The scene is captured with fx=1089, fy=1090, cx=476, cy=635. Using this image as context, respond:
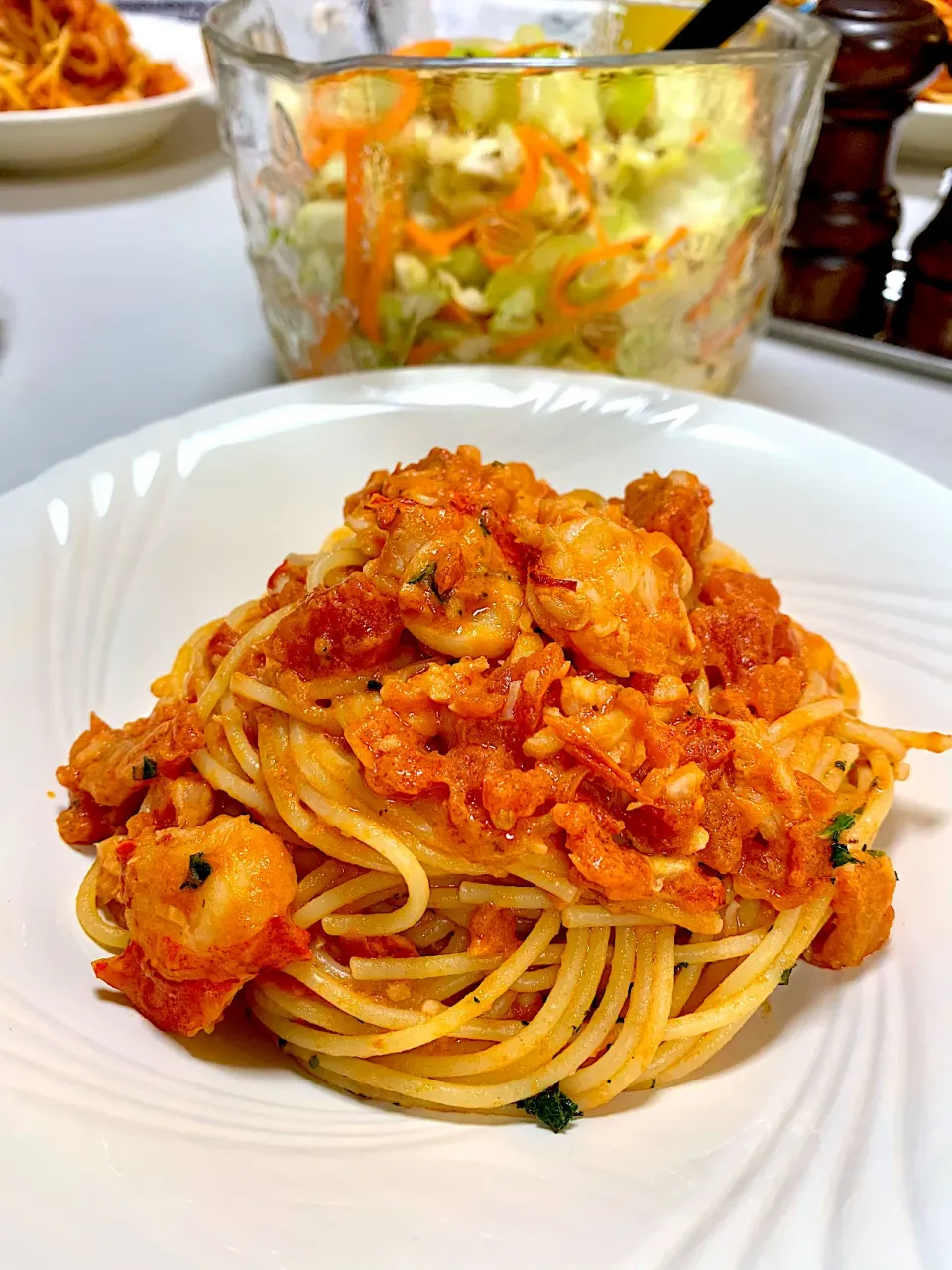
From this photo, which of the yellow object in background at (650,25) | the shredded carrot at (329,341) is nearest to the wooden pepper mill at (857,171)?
the yellow object in background at (650,25)

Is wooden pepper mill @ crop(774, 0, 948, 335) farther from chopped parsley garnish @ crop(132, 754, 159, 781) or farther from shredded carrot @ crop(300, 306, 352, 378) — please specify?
chopped parsley garnish @ crop(132, 754, 159, 781)

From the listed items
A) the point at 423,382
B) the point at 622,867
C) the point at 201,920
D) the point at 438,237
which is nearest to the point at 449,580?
the point at 622,867

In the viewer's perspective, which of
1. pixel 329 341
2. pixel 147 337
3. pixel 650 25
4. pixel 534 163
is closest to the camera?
pixel 534 163

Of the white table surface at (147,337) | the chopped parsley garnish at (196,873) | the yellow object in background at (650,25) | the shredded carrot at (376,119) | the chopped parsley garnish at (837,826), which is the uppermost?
the shredded carrot at (376,119)

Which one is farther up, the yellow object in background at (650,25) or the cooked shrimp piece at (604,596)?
the yellow object in background at (650,25)

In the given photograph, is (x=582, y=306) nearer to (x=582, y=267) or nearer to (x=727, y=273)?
(x=582, y=267)

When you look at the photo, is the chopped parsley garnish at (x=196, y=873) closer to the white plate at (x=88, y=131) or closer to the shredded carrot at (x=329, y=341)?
the shredded carrot at (x=329, y=341)

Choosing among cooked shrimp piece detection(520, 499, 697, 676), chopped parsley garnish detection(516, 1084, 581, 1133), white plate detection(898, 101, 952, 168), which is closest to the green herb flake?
cooked shrimp piece detection(520, 499, 697, 676)
